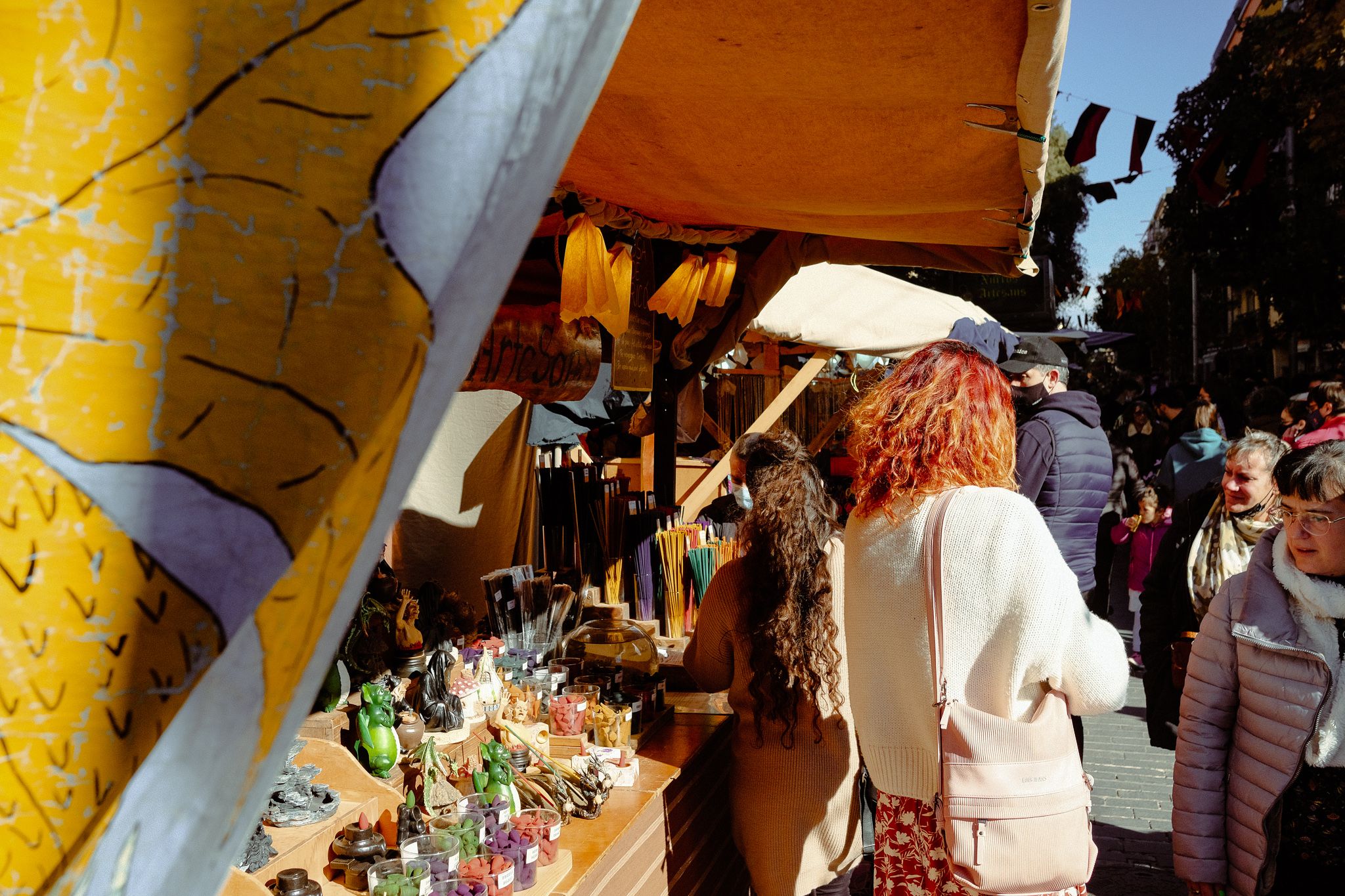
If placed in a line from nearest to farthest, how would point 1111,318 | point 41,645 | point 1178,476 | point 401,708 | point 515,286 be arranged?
point 41,645, point 401,708, point 515,286, point 1178,476, point 1111,318

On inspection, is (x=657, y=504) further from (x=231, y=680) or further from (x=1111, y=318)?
(x=1111, y=318)

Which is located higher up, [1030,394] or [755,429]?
[1030,394]

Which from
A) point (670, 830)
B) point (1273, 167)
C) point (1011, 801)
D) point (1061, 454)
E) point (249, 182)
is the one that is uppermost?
point (1273, 167)

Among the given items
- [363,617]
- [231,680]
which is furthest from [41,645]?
[363,617]

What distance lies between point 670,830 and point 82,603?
2.49 m

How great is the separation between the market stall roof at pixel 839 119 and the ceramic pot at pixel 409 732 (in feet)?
5.19

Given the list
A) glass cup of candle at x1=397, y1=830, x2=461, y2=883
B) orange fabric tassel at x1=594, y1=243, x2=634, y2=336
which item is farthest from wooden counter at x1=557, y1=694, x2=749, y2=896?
orange fabric tassel at x1=594, y1=243, x2=634, y2=336

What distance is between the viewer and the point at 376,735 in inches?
86.7

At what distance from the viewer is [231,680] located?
0.35m

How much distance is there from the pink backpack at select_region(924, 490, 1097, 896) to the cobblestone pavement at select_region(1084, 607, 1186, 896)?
2526mm

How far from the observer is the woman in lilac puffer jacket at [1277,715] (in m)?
2.05

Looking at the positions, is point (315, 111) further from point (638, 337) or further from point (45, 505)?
point (638, 337)

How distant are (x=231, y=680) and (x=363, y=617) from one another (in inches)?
94.3

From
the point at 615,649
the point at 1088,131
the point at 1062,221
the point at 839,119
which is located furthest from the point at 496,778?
the point at 1062,221
